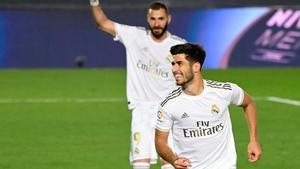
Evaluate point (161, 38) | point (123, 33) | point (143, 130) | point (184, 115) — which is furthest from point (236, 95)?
point (123, 33)

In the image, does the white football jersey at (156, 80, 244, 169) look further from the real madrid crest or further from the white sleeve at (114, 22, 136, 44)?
the white sleeve at (114, 22, 136, 44)

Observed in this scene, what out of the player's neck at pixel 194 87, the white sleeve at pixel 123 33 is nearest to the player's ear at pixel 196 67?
the player's neck at pixel 194 87

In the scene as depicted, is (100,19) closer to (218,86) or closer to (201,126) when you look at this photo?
(218,86)

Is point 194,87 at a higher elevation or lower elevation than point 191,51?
lower

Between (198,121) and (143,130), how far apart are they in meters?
3.08

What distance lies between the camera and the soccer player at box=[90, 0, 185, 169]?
40.1 feet

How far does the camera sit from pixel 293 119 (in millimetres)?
19953

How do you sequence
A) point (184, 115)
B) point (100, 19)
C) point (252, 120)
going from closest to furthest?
point (184, 115), point (252, 120), point (100, 19)

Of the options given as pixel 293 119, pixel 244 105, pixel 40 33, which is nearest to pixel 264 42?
pixel 40 33

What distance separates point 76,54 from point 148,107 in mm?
18419

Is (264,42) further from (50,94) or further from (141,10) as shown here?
(50,94)

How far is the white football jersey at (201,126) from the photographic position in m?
9.16

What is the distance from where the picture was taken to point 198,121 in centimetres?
921

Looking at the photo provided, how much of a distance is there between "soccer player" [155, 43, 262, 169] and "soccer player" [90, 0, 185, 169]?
2.85 metres
